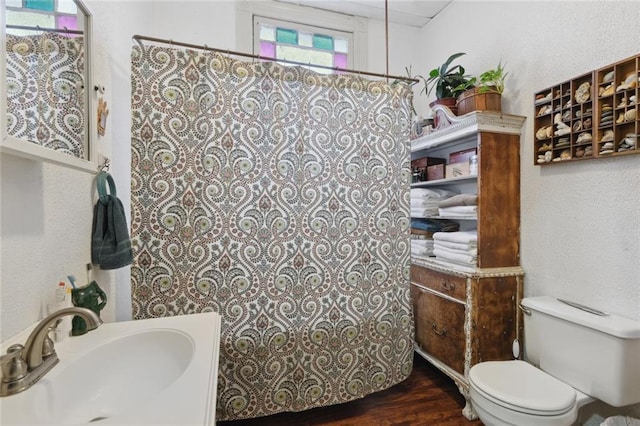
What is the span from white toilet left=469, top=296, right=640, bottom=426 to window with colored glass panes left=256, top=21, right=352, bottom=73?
7.23 feet

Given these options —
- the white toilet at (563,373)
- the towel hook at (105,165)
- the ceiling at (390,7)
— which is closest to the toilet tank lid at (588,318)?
the white toilet at (563,373)

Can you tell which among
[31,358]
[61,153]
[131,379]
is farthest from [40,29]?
[131,379]

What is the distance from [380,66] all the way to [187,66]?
1829 millimetres

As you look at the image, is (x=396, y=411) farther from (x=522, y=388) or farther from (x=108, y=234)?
(x=108, y=234)

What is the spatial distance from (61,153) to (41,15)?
0.38m

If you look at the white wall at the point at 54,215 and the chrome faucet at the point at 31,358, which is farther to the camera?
the white wall at the point at 54,215

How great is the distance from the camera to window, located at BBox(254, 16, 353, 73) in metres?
2.44

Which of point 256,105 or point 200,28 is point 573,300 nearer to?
point 256,105

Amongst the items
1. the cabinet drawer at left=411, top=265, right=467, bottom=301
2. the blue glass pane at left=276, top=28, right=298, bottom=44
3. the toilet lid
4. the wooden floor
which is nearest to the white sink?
the wooden floor

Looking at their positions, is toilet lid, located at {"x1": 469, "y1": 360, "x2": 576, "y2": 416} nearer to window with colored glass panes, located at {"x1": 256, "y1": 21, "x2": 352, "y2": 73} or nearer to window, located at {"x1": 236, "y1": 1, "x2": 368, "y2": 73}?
window with colored glass panes, located at {"x1": 256, "y1": 21, "x2": 352, "y2": 73}

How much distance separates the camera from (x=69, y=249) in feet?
3.49

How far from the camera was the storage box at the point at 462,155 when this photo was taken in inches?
75.9

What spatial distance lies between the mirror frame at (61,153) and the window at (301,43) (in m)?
1.49

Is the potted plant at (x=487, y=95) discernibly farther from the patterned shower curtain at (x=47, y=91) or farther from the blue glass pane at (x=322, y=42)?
the patterned shower curtain at (x=47, y=91)
